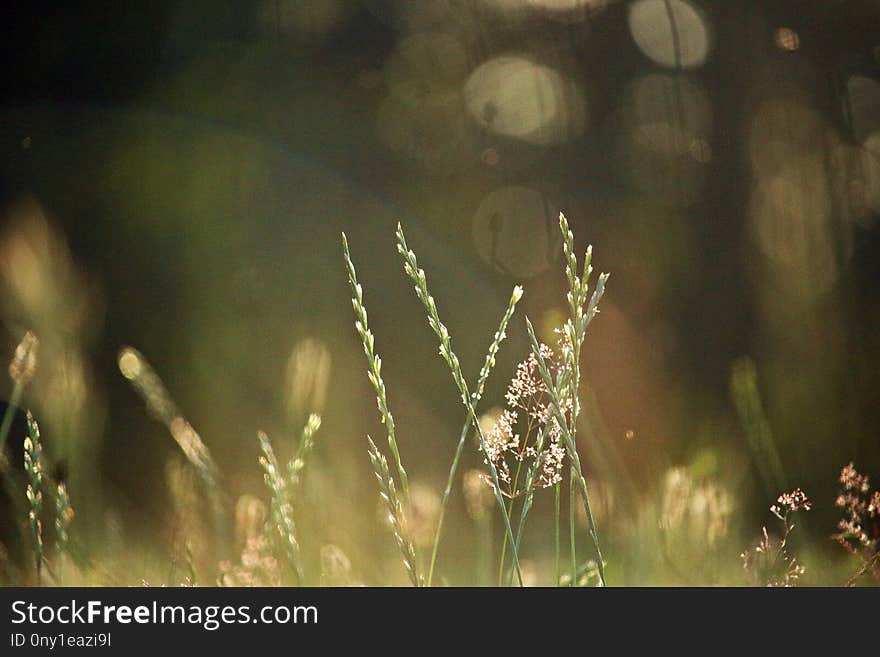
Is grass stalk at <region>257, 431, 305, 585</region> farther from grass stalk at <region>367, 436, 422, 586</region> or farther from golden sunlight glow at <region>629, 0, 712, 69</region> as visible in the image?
golden sunlight glow at <region>629, 0, 712, 69</region>

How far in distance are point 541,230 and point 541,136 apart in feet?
1.93

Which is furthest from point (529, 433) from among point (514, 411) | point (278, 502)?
point (278, 502)

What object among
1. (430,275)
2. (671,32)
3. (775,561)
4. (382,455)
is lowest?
(775,561)

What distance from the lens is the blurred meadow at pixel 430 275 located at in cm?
84

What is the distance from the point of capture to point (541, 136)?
334 cm

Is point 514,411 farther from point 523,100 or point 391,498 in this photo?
point 523,100

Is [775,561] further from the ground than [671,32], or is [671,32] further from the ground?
[671,32]

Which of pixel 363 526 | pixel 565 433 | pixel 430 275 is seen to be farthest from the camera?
pixel 430 275

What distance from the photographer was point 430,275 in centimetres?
308

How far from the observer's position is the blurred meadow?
0.84 metres

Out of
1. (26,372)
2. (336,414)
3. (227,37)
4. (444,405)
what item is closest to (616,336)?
(444,405)

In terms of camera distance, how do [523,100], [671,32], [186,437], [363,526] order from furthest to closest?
[523,100]
[671,32]
[363,526]
[186,437]

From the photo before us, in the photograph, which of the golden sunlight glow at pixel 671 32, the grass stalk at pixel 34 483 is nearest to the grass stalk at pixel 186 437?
the grass stalk at pixel 34 483

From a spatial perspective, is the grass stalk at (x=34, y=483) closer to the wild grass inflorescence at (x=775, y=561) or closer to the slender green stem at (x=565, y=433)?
the slender green stem at (x=565, y=433)
